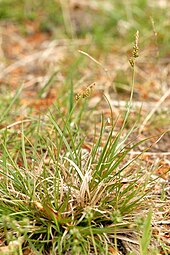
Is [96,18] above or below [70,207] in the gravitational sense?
above

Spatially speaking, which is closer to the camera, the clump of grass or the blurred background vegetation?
the clump of grass

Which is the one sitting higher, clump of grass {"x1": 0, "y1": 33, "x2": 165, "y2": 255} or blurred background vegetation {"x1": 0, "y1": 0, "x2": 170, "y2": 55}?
blurred background vegetation {"x1": 0, "y1": 0, "x2": 170, "y2": 55}

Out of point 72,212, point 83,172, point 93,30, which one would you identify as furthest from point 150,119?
point 93,30

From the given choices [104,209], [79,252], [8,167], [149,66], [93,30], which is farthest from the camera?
[93,30]

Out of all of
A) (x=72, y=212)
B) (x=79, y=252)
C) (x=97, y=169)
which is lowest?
(x=79, y=252)

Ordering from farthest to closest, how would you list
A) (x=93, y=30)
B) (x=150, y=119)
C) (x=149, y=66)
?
(x=93, y=30)
(x=149, y=66)
(x=150, y=119)

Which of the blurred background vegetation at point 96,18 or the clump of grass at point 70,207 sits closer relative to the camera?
the clump of grass at point 70,207

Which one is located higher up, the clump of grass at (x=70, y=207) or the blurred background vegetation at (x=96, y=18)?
the blurred background vegetation at (x=96, y=18)

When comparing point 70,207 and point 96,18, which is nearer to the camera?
point 70,207

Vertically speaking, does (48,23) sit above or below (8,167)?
above

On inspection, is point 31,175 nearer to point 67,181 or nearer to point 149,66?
point 67,181

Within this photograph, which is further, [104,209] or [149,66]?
[149,66]
